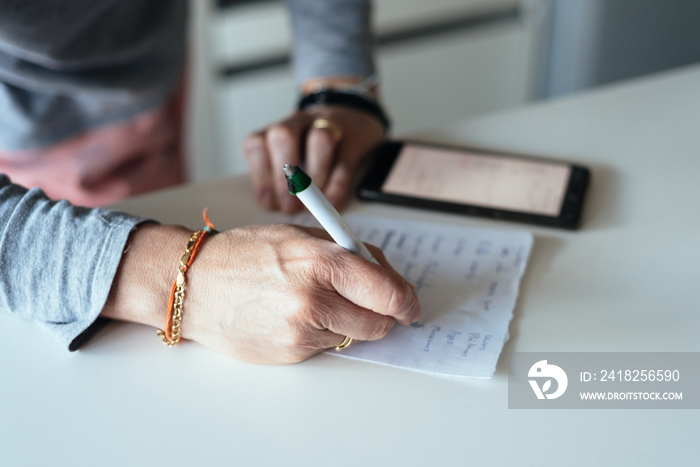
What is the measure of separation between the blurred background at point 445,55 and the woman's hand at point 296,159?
109cm

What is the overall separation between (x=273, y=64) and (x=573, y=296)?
1504mm

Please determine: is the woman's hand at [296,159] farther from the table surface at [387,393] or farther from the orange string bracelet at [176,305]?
the orange string bracelet at [176,305]

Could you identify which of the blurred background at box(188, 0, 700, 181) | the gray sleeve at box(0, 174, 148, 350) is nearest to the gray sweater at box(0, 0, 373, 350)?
the gray sleeve at box(0, 174, 148, 350)

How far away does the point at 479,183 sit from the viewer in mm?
772

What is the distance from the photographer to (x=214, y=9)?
180cm

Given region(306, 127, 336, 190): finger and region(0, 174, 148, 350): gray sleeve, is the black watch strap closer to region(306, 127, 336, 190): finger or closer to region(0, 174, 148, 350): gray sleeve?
region(306, 127, 336, 190): finger

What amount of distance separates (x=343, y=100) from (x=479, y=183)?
228mm

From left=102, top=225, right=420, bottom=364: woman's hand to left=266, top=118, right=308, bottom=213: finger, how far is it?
0.16m

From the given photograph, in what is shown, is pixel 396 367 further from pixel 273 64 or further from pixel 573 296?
pixel 273 64

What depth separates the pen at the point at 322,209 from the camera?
1.60ft

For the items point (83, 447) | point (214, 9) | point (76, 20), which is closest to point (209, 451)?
point (83, 447)

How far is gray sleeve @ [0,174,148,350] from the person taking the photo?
0.57 meters

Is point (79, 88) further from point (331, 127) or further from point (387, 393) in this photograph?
point (387, 393)

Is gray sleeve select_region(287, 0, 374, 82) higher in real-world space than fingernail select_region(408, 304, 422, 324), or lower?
higher
